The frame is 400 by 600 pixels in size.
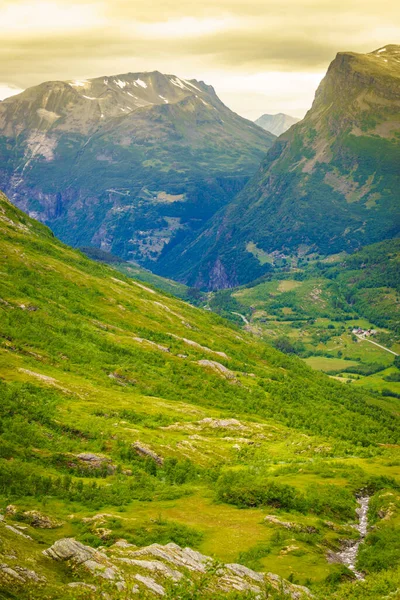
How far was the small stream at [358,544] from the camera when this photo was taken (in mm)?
78812

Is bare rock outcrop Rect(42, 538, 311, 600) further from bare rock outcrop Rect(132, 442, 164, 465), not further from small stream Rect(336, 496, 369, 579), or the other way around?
bare rock outcrop Rect(132, 442, 164, 465)

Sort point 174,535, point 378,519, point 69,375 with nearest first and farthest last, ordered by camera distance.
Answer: point 174,535 < point 378,519 < point 69,375

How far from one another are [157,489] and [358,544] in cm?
3005

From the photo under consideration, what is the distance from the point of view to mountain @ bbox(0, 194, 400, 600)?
203ft

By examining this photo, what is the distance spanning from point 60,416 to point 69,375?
32.9 meters

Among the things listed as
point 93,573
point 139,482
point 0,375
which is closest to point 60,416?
point 0,375

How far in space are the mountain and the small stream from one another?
3.79 ft

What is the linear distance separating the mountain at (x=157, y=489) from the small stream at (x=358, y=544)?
1157mm

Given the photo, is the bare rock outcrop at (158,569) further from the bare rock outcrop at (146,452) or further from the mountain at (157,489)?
the bare rock outcrop at (146,452)

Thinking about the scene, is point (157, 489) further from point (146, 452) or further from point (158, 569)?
point (158, 569)

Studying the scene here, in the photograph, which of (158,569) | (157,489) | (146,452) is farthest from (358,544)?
(146,452)

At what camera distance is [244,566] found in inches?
2687

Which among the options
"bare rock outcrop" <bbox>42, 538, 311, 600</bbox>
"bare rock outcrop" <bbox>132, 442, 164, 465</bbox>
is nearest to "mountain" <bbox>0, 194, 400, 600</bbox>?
"bare rock outcrop" <bbox>42, 538, 311, 600</bbox>

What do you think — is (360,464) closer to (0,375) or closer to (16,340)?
(0,375)
